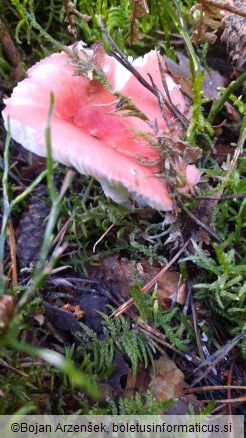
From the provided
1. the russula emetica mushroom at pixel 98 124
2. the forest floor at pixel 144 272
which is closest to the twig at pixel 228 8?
the forest floor at pixel 144 272

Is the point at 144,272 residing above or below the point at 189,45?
below

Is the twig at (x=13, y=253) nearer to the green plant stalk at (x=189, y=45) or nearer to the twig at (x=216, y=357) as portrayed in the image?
the twig at (x=216, y=357)

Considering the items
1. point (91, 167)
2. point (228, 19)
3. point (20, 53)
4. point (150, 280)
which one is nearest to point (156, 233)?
point (150, 280)

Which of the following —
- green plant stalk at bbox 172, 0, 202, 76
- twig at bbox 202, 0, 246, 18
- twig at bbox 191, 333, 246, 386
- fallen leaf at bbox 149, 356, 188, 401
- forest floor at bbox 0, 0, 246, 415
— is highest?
twig at bbox 202, 0, 246, 18

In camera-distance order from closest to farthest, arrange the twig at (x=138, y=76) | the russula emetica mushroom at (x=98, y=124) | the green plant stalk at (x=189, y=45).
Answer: the russula emetica mushroom at (x=98, y=124) → the twig at (x=138, y=76) → the green plant stalk at (x=189, y=45)

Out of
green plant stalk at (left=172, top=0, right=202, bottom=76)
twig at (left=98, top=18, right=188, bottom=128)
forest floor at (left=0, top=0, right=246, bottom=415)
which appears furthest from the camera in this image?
green plant stalk at (left=172, top=0, right=202, bottom=76)

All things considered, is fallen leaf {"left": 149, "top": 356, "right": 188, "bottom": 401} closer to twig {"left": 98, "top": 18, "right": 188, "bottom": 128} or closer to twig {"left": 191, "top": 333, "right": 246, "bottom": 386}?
twig {"left": 191, "top": 333, "right": 246, "bottom": 386}

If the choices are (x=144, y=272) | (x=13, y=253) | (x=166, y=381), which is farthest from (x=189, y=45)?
(x=166, y=381)

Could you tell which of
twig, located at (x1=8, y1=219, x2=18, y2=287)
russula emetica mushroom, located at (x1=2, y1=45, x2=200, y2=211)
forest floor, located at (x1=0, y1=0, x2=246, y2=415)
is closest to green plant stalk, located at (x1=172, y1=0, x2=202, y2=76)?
forest floor, located at (x1=0, y1=0, x2=246, y2=415)

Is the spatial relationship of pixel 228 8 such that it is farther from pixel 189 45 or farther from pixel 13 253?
pixel 13 253
